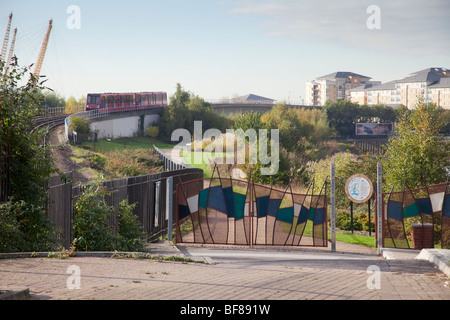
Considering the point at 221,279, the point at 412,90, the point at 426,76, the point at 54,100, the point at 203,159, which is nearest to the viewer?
the point at 221,279

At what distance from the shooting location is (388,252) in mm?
12445

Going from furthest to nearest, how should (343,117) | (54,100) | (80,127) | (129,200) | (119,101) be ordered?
(343,117), (54,100), (119,101), (80,127), (129,200)

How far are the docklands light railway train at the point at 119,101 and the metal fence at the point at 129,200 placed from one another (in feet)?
126

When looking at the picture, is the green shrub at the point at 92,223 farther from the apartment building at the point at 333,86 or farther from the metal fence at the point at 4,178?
the apartment building at the point at 333,86

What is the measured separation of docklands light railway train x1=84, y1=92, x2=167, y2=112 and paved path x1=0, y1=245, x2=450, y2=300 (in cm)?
4644

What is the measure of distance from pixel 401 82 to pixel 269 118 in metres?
107

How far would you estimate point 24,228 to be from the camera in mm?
10234

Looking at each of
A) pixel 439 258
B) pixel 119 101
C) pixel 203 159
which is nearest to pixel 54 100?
pixel 119 101

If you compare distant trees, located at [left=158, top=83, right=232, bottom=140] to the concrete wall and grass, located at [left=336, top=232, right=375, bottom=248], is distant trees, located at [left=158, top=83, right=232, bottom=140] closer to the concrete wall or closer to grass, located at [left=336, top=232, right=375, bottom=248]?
the concrete wall

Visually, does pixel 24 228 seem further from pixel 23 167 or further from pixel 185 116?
pixel 185 116

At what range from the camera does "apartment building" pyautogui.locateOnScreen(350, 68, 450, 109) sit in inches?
5576

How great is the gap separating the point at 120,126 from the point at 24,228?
47925mm
